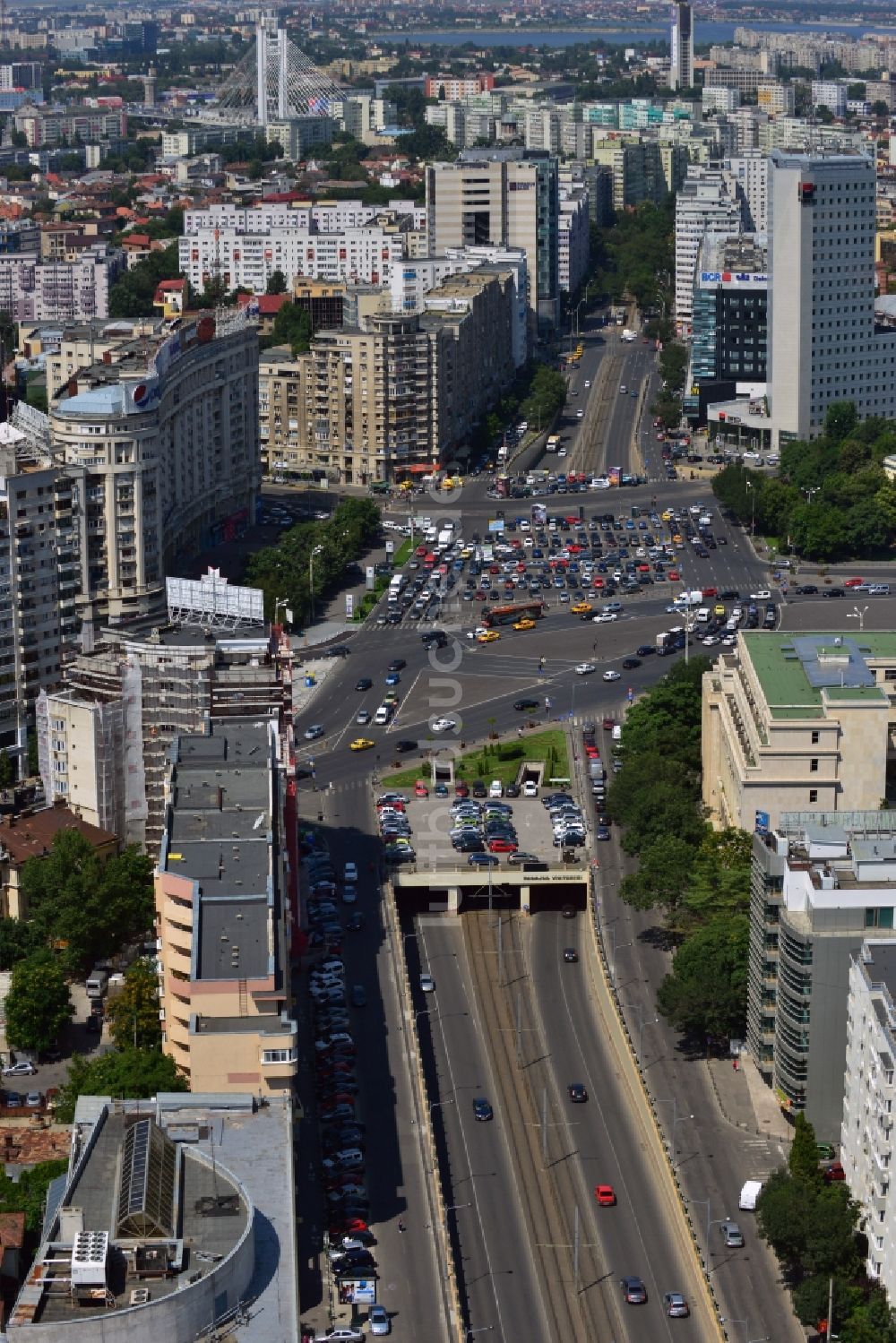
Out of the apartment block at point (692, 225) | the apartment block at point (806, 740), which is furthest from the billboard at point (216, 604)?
Answer: the apartment block at point (692, 225)

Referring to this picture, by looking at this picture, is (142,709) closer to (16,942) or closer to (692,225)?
(16,942)

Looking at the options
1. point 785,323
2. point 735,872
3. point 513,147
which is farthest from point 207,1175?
point 513,147

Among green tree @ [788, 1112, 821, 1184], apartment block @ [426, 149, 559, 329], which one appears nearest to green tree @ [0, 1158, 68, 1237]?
green tree @ [788, 1112, 821, 1184]

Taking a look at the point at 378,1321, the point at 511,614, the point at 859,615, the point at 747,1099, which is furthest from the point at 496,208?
the point at 378,1321

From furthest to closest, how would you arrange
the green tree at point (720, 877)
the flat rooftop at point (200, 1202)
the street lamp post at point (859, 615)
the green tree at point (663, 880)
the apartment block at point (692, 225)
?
the apartment block at point (692, 225) < the street lamp post at point (859, 615) < the green tree at point (663, 880) < the green tree at point (720, 877) < the flat rooftop at point (200, 1202)

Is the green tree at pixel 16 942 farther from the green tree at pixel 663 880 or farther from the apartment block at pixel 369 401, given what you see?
the apartment block at pixel 369 401

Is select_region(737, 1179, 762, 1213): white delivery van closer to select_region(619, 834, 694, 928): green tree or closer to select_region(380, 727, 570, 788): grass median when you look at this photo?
select_region(619, 834, 694, 928): green tree

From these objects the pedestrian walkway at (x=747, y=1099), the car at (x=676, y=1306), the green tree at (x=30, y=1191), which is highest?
the green tree at (x=30, y=1191)
